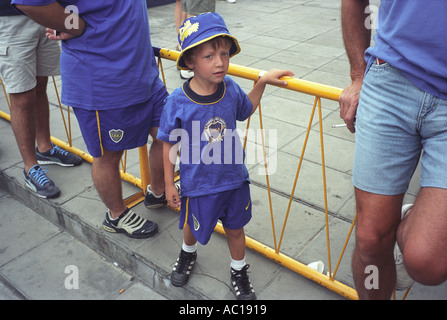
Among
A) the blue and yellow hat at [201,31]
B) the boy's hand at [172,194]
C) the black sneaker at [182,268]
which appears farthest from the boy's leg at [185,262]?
the blue and yellow hat at [201,31]

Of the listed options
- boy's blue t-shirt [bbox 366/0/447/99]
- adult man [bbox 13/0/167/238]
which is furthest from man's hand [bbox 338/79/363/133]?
adult man [bbox 13/0/167/238]

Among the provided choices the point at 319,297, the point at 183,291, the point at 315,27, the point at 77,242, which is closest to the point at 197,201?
the point at 183,291

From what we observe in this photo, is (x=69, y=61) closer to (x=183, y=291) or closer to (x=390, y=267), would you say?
(x=183, y=291)

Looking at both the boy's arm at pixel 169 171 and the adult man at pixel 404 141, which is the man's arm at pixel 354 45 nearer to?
the adult man at pixel 404 141

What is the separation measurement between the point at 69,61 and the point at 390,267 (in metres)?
2.09

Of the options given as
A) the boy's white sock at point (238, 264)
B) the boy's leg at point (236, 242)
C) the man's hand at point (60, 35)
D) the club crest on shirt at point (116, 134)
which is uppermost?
the man's hand at point (60, 35)

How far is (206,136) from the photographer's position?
2.25m

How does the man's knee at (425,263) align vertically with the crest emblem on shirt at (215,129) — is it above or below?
below

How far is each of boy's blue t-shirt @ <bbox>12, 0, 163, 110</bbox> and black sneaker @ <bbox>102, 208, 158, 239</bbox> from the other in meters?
0.83

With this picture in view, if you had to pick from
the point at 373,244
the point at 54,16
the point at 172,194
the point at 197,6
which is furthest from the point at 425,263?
the point at 197,6

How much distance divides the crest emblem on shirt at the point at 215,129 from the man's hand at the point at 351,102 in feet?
1.97

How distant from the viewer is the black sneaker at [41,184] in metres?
3.52

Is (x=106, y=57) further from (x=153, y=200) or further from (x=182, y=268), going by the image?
(x=182, y=268)

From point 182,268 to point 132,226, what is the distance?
1.87ft
